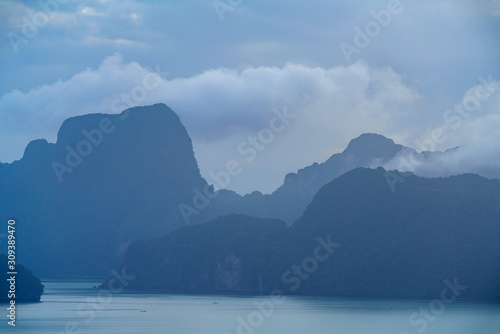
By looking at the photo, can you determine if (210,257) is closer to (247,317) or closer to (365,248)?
(365,248)

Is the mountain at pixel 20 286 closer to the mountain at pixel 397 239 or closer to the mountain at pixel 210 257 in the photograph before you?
the mountain at pixel 210 257

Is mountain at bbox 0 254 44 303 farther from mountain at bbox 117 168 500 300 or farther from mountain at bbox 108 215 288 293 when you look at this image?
mountain at bbox 117 168 500 300

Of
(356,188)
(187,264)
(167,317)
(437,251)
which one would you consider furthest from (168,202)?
(167,317)

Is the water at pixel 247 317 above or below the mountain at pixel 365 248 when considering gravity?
below

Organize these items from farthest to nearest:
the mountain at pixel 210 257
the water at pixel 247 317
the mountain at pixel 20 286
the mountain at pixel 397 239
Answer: the mountain at pixel 210 257 < the mountain at pixel 397 239 < the mountain at pixel 20 286 < the water at pixel 247 317

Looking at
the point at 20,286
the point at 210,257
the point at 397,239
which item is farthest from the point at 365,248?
the point at 20,286

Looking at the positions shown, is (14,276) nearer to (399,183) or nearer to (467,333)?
(467,333)

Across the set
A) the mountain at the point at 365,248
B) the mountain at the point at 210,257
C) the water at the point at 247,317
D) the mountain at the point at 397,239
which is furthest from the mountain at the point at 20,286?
the mountain at the point at 397,239
